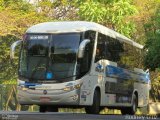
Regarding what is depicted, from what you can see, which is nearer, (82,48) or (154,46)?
(82,48)

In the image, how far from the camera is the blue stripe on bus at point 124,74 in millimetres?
21531

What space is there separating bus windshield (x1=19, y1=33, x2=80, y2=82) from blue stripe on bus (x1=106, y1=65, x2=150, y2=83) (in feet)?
9.04

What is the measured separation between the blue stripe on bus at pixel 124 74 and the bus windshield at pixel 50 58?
2755 mm

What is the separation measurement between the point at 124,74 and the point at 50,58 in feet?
18.4

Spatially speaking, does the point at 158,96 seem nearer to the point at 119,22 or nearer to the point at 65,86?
the point at 119,22

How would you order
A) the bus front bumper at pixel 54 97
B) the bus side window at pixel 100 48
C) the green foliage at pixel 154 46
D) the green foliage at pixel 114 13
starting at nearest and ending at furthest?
the bus front bumper at pixel 54 97 → the bus side window at pixel 100 48 → the green foliage at pixel 154 46 → the green foliage at pixel 114 13

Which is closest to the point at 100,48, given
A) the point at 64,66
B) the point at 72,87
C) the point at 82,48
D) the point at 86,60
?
the point at 86,60

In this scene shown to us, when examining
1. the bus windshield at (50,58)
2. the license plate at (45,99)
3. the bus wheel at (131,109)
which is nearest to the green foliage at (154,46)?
the bus windshield at (50,58)

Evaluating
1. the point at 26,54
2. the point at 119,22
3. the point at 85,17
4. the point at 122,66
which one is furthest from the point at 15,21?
the point at 26,54

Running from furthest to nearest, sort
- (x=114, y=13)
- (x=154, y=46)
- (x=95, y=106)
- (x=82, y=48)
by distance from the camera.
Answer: (x=114, y=13), (x=154, y=46), (x=95, y=106), (x=82, y=48)

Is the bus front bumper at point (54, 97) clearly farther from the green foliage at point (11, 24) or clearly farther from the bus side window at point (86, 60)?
the green foliage at point (11, 24)

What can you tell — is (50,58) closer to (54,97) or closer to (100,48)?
(54,97)

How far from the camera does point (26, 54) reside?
19.4 m

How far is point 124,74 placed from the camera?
23500mm
